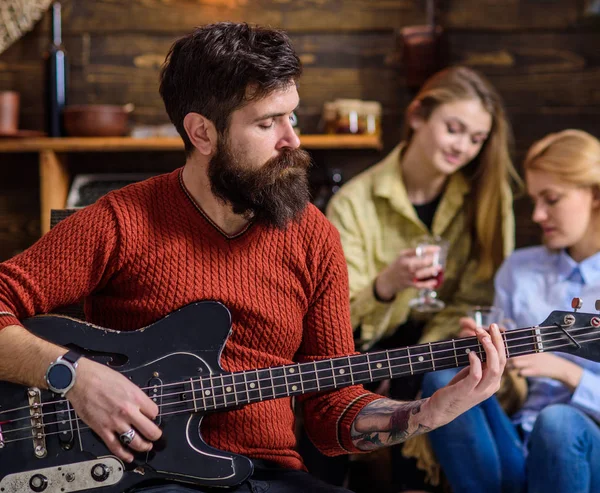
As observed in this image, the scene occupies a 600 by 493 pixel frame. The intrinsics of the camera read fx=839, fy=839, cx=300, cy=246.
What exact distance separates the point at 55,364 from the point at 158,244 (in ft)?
1.05

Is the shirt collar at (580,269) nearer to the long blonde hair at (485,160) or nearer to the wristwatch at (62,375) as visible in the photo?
the long blonde hair at (485,160)

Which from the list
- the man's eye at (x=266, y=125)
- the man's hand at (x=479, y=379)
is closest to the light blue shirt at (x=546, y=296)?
the man's hand at (x=479, y=379)

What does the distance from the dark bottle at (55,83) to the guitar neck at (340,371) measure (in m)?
1.82

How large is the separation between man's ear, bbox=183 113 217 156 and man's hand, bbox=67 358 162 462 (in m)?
0.50

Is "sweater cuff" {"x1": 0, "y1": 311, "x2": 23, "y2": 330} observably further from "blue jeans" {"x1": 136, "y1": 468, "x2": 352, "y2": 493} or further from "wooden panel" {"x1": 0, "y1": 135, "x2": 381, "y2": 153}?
"wooden panel" {"x1": 0, "y1": 135, "x2": 381, "y2": 153}

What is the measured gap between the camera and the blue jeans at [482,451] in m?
2.09

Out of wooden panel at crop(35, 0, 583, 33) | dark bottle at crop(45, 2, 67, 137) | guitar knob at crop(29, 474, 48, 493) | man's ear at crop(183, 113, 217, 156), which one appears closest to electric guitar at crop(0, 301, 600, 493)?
guitar knob at crop(29, 474, 48, 493)

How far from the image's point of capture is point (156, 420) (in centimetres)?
154

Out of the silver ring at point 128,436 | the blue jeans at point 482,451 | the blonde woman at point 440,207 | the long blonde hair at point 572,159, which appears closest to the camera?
the silver ring at point 128,436

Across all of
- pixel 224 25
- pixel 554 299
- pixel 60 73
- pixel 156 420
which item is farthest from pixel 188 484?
pixel 60 73

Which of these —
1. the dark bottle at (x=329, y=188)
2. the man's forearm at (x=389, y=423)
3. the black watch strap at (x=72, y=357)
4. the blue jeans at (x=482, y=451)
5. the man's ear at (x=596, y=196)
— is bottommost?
the blue jeans at (x=482, y=451)

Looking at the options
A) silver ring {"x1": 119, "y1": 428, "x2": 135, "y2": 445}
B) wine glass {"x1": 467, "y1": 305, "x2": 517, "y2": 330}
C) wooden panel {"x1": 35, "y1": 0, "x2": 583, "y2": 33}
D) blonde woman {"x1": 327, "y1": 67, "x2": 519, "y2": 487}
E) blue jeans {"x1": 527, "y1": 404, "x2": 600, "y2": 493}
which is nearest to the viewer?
silver ring {"x1": 119, "y1": 428, "x2": 135, "y2": 445}

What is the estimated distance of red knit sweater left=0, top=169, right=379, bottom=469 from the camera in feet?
5.26

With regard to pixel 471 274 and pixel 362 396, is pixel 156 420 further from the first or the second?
pixel 471 274
